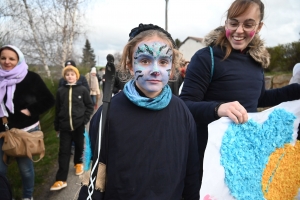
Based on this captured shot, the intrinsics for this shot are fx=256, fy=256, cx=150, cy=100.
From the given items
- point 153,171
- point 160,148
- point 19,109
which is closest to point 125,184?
point 153,171

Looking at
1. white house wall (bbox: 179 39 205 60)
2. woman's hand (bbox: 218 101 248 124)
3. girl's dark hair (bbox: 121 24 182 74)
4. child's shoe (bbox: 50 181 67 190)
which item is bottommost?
child's shoe (bbox: 50 181 67 190)

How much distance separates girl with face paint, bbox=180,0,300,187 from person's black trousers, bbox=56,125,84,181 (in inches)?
107

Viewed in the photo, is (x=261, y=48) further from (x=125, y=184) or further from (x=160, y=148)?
(x=125, y=184)

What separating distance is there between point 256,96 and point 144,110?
82cm

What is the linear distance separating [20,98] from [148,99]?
84.6 inches

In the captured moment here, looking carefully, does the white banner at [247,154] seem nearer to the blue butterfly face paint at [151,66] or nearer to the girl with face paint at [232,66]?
the girl with face paint at [232,66]

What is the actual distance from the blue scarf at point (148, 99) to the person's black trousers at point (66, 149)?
274 cm

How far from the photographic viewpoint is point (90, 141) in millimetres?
1414

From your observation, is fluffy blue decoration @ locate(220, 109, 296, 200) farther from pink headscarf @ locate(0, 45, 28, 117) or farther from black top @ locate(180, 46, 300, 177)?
pink headscarf @ locate(0, 45, 28, 117)

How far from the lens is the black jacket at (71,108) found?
393 cm

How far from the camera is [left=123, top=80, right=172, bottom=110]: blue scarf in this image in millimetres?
1364

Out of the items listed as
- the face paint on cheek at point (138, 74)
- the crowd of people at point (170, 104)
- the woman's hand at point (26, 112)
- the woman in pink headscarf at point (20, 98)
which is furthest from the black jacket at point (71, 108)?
the face paint on cheek at point (138, 74)

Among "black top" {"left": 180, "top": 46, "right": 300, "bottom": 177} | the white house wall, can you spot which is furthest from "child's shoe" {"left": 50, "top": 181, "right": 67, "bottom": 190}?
the white house wall

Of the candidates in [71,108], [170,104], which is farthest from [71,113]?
[170,104]
